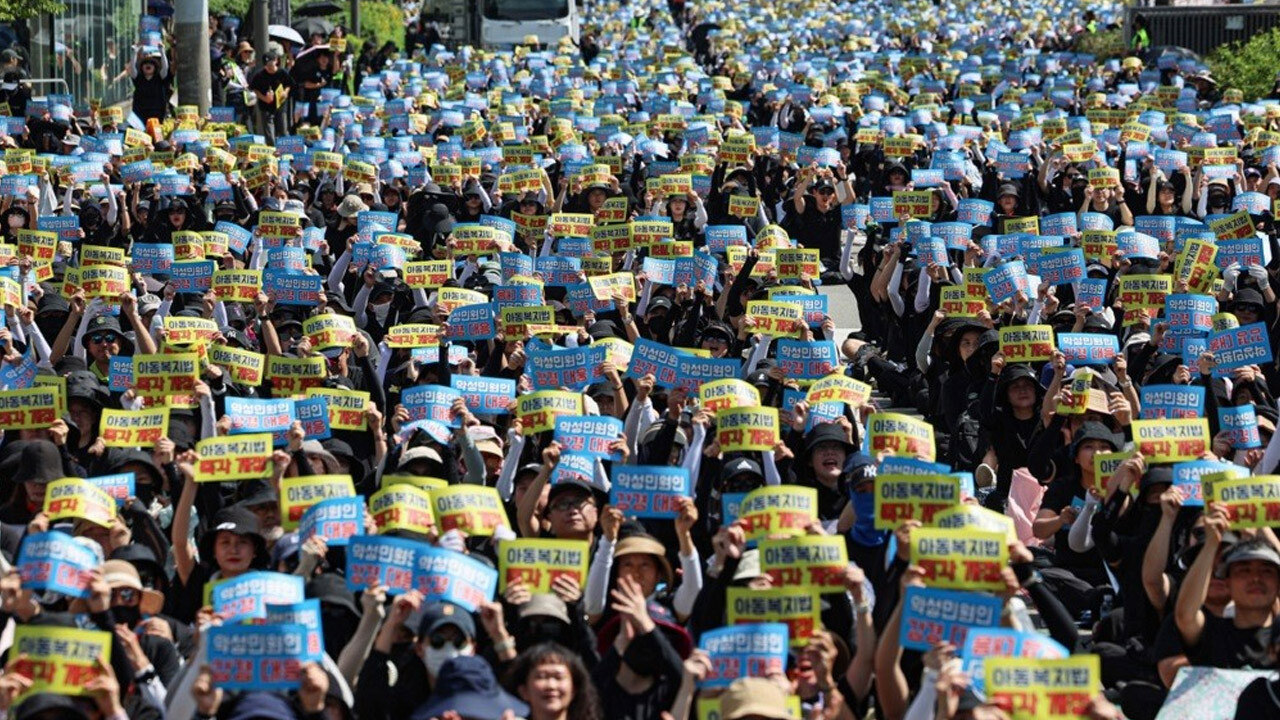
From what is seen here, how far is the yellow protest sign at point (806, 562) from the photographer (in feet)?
27.7

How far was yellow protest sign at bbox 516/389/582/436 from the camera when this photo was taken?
11.1m

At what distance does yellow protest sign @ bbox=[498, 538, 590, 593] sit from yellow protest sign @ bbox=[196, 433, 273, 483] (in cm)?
200

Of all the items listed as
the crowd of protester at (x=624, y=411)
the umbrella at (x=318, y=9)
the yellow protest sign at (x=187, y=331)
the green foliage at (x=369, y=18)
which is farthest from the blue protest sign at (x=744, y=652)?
the green foliage at (x=369, y=18)

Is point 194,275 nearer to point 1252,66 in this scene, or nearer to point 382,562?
point 382,562

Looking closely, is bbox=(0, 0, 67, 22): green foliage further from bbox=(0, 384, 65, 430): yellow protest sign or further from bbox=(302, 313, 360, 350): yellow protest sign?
bbox=(0, 384, 65, 430): yellow protest sign

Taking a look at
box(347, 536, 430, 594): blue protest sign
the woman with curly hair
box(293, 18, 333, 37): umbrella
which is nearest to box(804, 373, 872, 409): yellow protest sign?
box(347, 536, 430, 594): blue protest sign

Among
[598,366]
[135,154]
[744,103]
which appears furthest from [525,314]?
[744,103]

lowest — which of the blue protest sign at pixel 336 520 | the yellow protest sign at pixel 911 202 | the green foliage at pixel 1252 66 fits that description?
the blue protest sign at pixel 336 520

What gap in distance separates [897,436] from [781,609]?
7.70 feet

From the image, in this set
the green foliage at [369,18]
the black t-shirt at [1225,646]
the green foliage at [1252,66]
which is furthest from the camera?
the green foliage at [369,18]

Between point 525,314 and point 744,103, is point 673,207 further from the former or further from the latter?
point 744,103

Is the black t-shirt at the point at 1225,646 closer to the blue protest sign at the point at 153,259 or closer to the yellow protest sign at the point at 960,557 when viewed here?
the yellow protest sign at the point at 960,557

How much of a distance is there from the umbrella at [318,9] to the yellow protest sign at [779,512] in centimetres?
3216

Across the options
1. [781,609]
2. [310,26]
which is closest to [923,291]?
[781,609]
